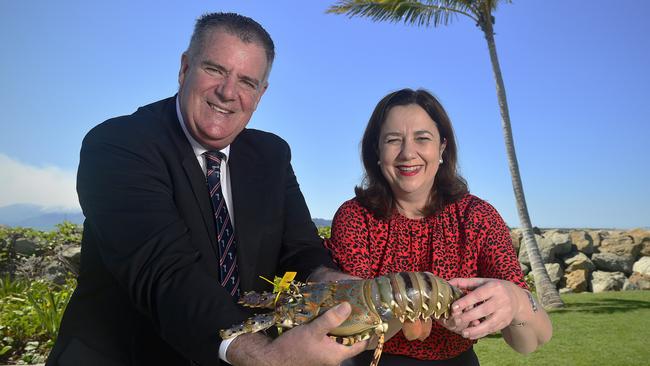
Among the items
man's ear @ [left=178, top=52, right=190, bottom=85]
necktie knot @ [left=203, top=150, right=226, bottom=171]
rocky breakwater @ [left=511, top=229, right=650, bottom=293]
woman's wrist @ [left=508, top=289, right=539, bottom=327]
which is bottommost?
rocky breakwater @ [left=511, top=229, right=650, bottom=293]

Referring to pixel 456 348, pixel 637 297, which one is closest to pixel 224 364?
pixel 456 348

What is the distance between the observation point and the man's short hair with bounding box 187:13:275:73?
9.28 ft

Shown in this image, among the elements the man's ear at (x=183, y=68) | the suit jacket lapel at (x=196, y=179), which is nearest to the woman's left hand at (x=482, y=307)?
the suit jacket lapel at (x=196, y=179)

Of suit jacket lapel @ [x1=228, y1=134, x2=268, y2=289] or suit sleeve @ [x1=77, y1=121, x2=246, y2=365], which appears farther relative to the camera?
suit jacket lapel @ [x1=228, y1=134, x2=268, y2=289]

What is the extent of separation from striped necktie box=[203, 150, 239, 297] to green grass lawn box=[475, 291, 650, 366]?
13.6ft

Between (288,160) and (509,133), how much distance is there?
942 centimetres

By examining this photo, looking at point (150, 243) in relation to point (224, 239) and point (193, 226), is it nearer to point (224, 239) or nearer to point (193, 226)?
point (193, 226)

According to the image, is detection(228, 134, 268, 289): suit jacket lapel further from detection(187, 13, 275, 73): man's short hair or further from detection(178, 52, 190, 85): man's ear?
detection(187, 13, 275, 73): man's short hair

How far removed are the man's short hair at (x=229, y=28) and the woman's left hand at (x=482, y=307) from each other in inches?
64.1

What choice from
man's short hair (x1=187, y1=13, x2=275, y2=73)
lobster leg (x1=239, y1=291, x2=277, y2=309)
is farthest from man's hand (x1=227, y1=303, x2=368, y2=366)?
man's short hair (x1=187, y1=13, x2=275, y2=73)

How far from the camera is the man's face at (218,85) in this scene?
281 cm

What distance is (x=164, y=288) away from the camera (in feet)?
7.02

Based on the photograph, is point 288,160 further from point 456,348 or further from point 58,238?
point 58,238

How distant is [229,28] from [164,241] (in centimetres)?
123
